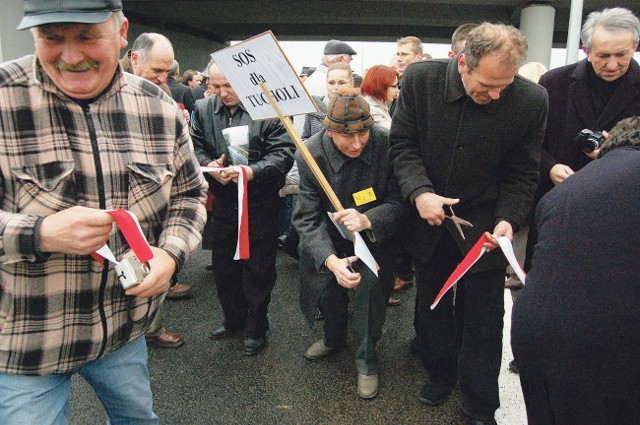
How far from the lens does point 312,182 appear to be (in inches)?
119

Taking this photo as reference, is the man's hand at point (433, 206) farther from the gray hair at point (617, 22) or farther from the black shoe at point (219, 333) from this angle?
the black shoe at point (219, 333)

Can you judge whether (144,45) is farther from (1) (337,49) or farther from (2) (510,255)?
(2) (510,255)

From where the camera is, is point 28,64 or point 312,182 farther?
point 312,182

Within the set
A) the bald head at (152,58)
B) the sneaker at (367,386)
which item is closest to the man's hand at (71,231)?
the sneaker at (367,386)

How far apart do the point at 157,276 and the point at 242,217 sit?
1.68 m

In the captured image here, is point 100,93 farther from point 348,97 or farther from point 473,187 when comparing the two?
point 473,187

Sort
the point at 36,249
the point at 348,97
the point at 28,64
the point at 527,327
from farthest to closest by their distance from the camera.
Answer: the point at 348,97 < the point at 527,327 < the point at 28,64 < the point at 36,249

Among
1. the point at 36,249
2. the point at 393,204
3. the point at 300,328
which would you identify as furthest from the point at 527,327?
the point at 300,328

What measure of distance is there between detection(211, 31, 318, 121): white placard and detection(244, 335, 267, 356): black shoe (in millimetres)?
1539

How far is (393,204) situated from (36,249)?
1918mm

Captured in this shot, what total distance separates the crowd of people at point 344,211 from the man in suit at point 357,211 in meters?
0.01

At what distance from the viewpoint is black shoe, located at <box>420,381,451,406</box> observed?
115 inches

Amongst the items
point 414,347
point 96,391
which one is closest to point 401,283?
point 414,347

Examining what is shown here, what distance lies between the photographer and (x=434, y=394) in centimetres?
292
